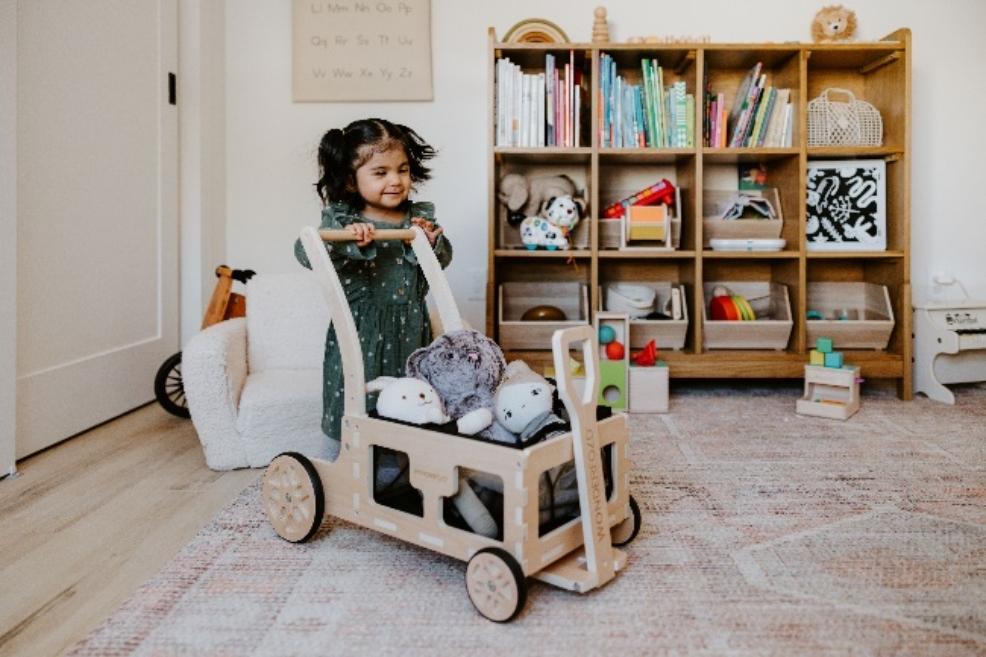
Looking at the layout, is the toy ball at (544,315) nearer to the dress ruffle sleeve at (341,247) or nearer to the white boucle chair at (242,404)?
the white boucle chair at (242,404)

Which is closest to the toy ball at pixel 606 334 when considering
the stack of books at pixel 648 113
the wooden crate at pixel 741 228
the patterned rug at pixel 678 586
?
the wooden crate at pixel 741 228

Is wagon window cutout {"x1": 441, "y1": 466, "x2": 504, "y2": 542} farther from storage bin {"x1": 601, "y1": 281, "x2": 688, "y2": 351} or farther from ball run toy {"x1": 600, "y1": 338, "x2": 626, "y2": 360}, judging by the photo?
storage bin {"x1": 601, "y1": 281, "x2": 688, "y2": 351}

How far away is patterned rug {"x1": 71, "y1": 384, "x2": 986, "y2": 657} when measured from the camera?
1.00m

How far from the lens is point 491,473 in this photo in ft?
3.62

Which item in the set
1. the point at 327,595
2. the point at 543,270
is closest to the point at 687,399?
the point at 543,270

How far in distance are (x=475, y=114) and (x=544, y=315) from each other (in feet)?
2.78

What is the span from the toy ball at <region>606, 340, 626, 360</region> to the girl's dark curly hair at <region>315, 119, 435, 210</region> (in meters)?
1.05

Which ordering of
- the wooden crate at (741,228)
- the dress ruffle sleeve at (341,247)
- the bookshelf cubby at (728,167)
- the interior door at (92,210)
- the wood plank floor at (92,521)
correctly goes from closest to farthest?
the wood plank floor at (92,521), the dress ruffle sleeve at (341,247), the interior door at (92,210), the bookshelf cubby at (728,167), the wooden crate at (741,228)

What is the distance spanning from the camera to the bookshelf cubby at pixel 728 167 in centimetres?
258

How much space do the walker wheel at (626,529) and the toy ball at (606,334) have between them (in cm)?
121

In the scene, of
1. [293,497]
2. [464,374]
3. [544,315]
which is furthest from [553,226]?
[293,497]

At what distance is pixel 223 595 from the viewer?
1146mm

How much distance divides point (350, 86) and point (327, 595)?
220 centimetres

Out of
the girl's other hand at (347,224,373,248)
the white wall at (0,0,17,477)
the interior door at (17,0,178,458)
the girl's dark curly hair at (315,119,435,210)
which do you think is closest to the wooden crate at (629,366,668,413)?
the girl's dark curly hair at (315,119,435,210)
